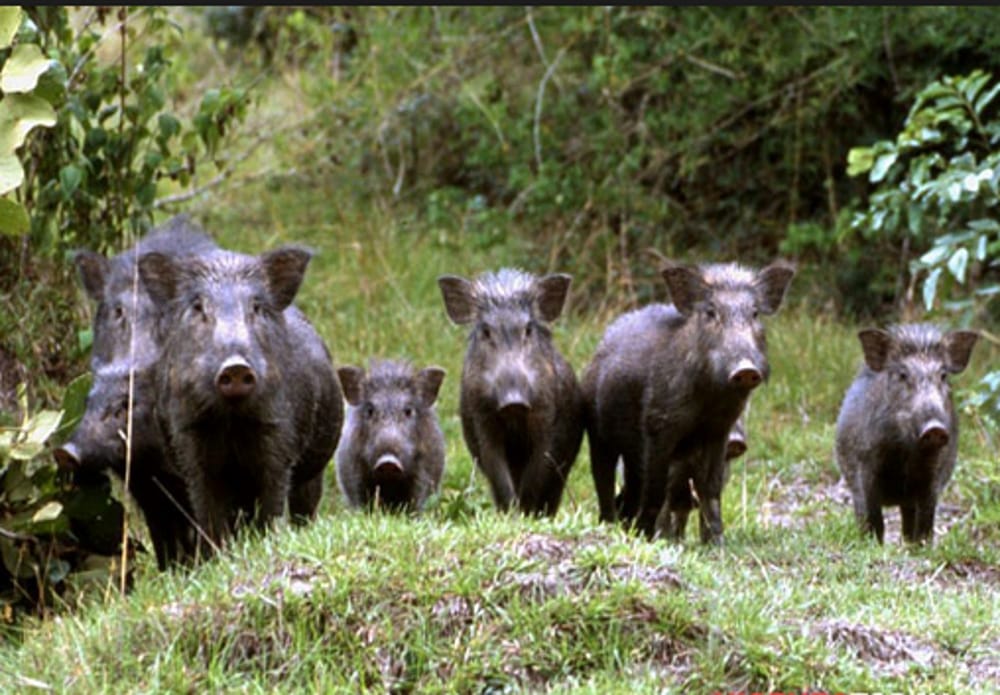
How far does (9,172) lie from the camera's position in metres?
6.95

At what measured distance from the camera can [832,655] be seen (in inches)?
235

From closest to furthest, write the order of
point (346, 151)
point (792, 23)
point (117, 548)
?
point (117, 548)
point (792, 23)
point (346, 151)

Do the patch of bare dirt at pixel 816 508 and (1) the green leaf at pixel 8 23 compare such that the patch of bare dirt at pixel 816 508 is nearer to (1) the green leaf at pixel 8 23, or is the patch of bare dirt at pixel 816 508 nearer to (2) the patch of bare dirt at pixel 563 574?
(2) the patch of bare dirt at pixel 563 574

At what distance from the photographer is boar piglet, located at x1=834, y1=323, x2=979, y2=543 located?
28.9 ft

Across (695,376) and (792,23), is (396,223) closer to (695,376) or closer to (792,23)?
(792,23)

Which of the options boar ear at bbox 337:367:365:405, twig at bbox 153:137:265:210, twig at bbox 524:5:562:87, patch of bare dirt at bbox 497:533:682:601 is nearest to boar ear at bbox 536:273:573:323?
boar ear at bbox 337:367:365:405

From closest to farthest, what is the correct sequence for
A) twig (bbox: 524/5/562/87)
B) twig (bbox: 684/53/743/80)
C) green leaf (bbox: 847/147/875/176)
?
green leaf (bbox: 847/147/875/176) → twig (bbox: 684/53/743/80) → twig (bbox: 524/5/562/87)

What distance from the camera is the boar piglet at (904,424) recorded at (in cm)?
880

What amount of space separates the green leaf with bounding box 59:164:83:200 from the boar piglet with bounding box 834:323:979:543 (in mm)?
4006

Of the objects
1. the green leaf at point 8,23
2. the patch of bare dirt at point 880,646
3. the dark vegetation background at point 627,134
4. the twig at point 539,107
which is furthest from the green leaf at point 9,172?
the twig at point 539,107

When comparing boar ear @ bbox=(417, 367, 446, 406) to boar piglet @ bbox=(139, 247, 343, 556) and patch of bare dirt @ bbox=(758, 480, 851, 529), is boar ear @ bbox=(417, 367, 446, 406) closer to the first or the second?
boar piglet @ bbox=(139, 247, 343, 556)

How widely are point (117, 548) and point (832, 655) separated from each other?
3.46 meters

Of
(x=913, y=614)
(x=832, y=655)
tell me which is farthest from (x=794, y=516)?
(x=832, y=655)

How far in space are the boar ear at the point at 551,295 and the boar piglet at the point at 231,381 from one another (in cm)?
135
